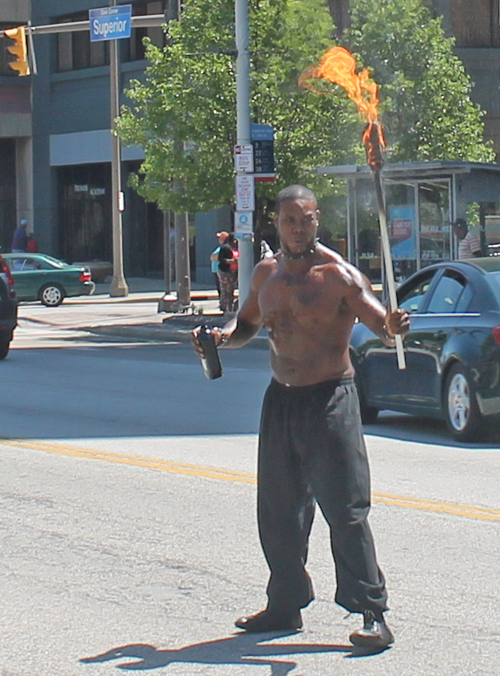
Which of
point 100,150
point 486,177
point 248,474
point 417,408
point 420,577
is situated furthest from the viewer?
point 100,150

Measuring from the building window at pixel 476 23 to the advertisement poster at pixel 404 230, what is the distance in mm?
15319

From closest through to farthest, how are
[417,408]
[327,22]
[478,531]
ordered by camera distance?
[478,531] → [417,408] → [327,22]

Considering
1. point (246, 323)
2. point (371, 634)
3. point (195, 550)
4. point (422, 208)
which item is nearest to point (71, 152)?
point (422, 208)

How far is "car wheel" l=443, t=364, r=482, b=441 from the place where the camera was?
35.4 feet

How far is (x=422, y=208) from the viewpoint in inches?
936

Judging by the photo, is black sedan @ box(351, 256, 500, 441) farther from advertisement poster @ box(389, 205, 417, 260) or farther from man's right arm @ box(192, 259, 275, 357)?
advertisement poster @ box(389, 205, 417, 260)

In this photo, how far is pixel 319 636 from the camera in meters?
5.52

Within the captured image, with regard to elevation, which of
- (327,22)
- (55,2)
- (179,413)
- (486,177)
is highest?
(55,2)

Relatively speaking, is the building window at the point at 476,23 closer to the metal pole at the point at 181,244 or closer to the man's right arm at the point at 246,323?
the metal pole at the point at 181,244

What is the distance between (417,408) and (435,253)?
12.7 meters

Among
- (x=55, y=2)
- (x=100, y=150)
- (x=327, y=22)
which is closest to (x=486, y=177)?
(x=327, y=22)

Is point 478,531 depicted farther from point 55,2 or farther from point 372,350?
point 55,2

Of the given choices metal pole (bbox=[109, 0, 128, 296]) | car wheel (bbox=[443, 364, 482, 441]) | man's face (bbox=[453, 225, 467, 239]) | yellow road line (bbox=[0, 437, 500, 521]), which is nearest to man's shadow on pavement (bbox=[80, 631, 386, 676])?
yellow road line (bbox=[0, 437, 500, 521])

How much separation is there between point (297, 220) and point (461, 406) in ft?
19.4
